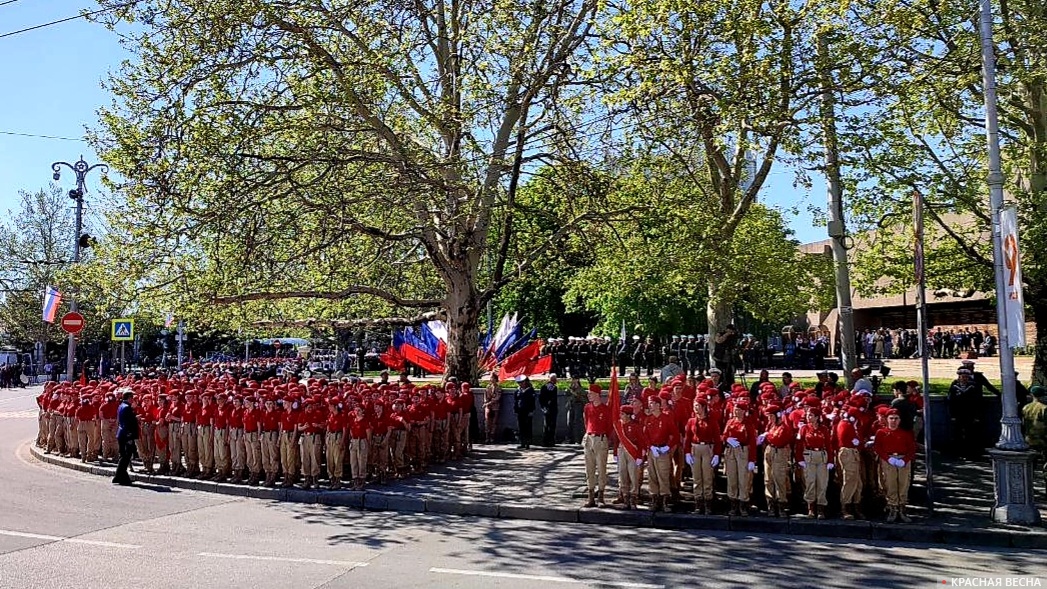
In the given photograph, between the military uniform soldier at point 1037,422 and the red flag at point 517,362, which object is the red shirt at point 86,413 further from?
the military uniform soldier at point 1037,422

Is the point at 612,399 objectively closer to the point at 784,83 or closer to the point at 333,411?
the point at 333,411

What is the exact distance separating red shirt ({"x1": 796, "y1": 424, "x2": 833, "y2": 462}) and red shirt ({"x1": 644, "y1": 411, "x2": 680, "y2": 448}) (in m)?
1.64

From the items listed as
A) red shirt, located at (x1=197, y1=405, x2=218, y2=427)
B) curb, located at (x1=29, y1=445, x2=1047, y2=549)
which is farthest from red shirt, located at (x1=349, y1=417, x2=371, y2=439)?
red shirt, located at (x1=197, y1=405, x2=218, y2=427)

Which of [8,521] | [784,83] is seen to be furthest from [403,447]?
[784,83]

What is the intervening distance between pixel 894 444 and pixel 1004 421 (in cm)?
138

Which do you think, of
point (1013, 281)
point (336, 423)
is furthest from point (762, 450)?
Answer: point (336, 423)

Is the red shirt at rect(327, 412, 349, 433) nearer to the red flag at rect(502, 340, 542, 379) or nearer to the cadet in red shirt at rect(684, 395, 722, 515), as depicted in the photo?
the cadet in red shirt at rect(684, 395, 722, 515)

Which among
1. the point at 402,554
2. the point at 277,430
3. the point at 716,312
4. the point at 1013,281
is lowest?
the point at 402,554

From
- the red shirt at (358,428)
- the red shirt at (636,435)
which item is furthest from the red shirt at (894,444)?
the red shirt at (358,428)

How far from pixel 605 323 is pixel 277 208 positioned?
2953 centimetres

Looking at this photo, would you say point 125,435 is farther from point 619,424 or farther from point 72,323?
point 72,323

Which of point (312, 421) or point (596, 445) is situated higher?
point (312, 421)

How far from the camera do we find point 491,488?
13.2 metres

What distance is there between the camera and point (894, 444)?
412 inches
